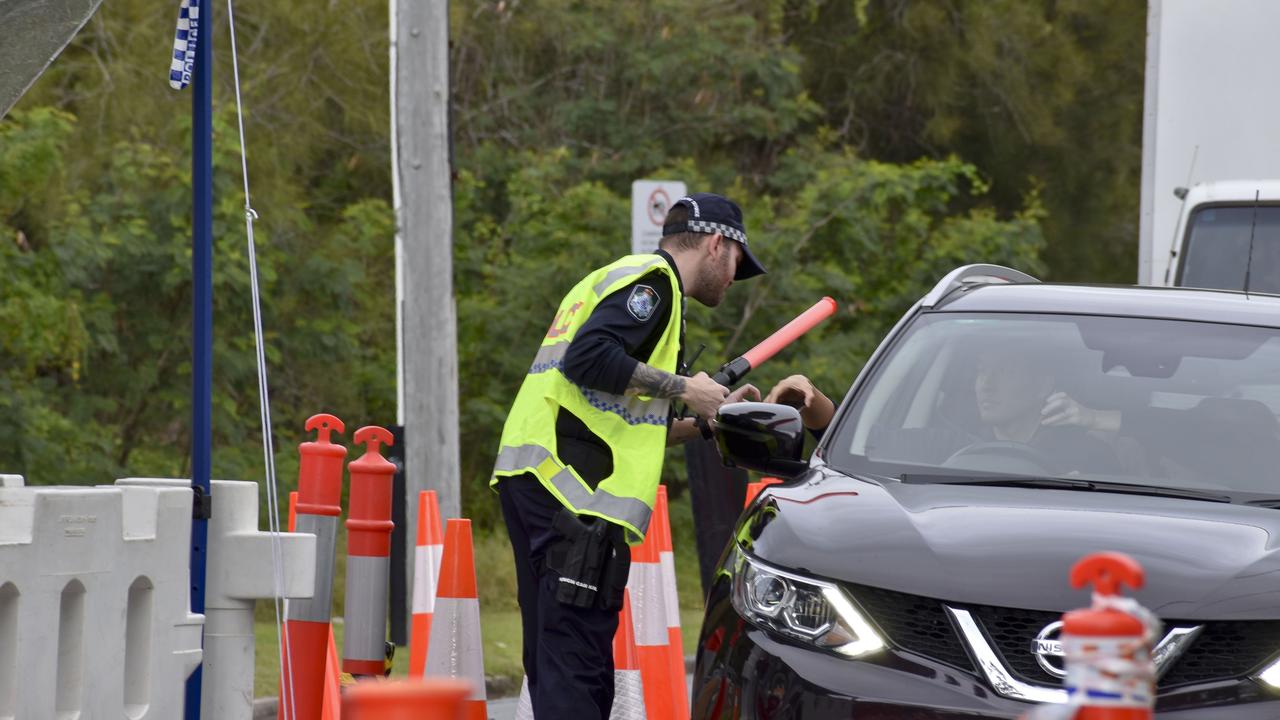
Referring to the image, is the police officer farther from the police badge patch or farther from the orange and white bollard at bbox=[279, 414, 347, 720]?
the orange and white bollard at bbox=[279, 414, 347, 720]

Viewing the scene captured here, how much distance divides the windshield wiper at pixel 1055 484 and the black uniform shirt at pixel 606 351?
868 millimetres

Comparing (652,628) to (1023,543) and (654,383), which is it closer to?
(654,383)

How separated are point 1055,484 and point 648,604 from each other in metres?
2.72

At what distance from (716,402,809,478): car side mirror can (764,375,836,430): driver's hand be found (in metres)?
0.71

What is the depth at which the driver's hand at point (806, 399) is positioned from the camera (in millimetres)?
6141

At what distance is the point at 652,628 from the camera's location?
730cm

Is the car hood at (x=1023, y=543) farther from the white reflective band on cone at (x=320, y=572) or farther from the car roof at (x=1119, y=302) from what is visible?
the white reflective band on cone at (x=320, y=572)

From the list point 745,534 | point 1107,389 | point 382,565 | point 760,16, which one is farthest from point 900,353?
point 760,16

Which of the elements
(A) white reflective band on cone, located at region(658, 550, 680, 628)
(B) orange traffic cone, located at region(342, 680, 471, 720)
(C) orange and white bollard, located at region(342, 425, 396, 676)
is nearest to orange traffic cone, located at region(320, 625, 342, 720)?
(C) orange and white bollard, located at region(342, 425, 396, 676)

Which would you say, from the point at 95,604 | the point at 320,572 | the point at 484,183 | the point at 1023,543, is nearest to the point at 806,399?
the point at 320,572

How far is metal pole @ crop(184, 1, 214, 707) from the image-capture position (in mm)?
5336

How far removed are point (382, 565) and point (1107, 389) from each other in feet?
7.60

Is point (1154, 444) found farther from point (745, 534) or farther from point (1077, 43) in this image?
point (1077, 43)

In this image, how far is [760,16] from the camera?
967 inches
